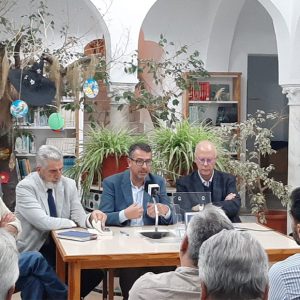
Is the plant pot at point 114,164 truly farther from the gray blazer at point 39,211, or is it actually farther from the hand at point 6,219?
the hand at point 6,219

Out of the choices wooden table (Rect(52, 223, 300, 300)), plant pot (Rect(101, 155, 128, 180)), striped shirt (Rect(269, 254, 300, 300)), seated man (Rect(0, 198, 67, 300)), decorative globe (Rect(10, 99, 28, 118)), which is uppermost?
decorative globe (Rect(10, 99, 28, 118))

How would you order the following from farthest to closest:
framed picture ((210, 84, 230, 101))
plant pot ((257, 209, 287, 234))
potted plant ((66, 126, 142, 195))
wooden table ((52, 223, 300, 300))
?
1. framed picture ((210, 84, 230, 101))
2. plant pot ((257, 209, 287, 234))
3. potted plant ((66, 126, 142, 195))
4. wooden table ((52, 223, 300, 300))

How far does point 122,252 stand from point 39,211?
2.92 ft

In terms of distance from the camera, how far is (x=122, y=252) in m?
3.69

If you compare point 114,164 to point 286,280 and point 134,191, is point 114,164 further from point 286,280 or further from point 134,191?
point 286,280

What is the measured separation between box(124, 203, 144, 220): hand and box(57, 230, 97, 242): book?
0.38 meters

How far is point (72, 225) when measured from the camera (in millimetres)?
4422

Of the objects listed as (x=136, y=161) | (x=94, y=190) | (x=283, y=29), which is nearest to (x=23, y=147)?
(x=94, y=190)

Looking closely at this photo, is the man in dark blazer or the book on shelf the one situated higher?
the book on shelf

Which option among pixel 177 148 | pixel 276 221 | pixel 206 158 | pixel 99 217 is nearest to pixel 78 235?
pixel 99 217

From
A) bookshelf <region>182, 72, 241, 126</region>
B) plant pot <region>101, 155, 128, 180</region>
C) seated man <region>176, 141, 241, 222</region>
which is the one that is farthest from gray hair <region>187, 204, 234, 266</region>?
bookshelf <region>182, 72, 241, 126</region>

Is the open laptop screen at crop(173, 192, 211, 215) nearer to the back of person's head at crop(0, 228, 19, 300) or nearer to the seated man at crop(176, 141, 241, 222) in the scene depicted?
the seated man at crop(176, 141, 241, 222)

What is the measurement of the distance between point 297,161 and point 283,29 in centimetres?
169

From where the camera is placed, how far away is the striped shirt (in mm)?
2492
